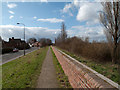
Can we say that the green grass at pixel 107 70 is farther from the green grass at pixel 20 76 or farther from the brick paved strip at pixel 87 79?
the green grass at pixel 20 76

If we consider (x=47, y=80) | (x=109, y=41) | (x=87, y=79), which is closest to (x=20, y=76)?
(x=47, y=80)

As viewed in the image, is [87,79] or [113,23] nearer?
[87,79]

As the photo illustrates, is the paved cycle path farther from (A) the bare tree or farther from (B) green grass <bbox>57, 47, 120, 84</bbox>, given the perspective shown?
(A) the bare tree

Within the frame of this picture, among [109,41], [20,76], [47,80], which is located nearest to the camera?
[47,80]

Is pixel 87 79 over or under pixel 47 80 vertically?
over

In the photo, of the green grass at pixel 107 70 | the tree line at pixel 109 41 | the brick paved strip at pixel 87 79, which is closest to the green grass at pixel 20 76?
the brick paved strip at pixel 87 79

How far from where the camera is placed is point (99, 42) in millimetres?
10398

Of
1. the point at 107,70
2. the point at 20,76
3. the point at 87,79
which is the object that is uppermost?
the point at 87,79

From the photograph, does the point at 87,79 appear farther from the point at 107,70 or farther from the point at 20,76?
the point at 20,76

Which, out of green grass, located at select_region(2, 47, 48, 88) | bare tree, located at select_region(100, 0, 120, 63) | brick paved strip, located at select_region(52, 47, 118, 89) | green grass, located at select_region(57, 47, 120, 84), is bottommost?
green grass, located at select_region(2, 47, 48, 88)

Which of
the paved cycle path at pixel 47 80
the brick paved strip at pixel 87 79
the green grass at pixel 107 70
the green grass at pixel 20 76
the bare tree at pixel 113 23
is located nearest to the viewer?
the brick paved strip at pixel 87 79

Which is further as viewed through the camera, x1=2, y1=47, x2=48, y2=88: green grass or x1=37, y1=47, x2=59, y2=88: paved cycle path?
x1=2, y1=47, x2=48, y2=88: green grass

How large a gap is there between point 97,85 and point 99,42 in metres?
8.91

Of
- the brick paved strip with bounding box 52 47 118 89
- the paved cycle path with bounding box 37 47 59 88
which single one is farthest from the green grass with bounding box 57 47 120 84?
the paved cycle path with bounding box 37 47 59 88
